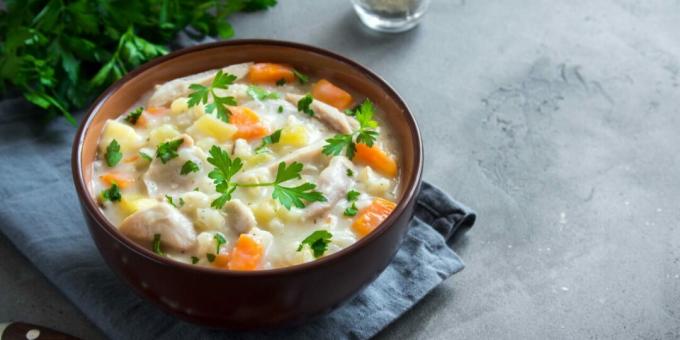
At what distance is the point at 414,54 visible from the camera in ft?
12.5

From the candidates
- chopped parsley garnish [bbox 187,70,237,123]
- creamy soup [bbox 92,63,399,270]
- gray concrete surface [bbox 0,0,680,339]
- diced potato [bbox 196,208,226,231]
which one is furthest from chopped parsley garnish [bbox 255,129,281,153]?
gray concrete surface [bbox 0,0,680,339]

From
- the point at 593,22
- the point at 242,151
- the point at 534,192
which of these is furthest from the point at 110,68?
the point at 593,22

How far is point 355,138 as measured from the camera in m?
2.73

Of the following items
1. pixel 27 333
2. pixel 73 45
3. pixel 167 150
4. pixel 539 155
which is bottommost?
pixel 539 155

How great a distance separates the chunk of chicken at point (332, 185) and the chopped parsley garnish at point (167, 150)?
455 mm

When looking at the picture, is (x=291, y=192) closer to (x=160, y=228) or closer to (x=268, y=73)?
(x=160, y=228)

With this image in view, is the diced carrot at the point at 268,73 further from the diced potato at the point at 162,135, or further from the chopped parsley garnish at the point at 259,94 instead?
the diced potato at the point at 162,135

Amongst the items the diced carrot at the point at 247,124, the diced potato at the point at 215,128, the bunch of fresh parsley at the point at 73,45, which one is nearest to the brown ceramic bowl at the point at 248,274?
the diced potato at the point at 215,128

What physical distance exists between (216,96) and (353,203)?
2.02ft

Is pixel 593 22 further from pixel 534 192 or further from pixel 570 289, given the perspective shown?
pixel 570 289

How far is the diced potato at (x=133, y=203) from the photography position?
2.47 meters

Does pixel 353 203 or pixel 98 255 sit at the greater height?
pixel 353 203

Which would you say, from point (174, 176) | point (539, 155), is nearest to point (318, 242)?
point (174, 176)

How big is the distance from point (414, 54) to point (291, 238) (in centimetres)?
162
